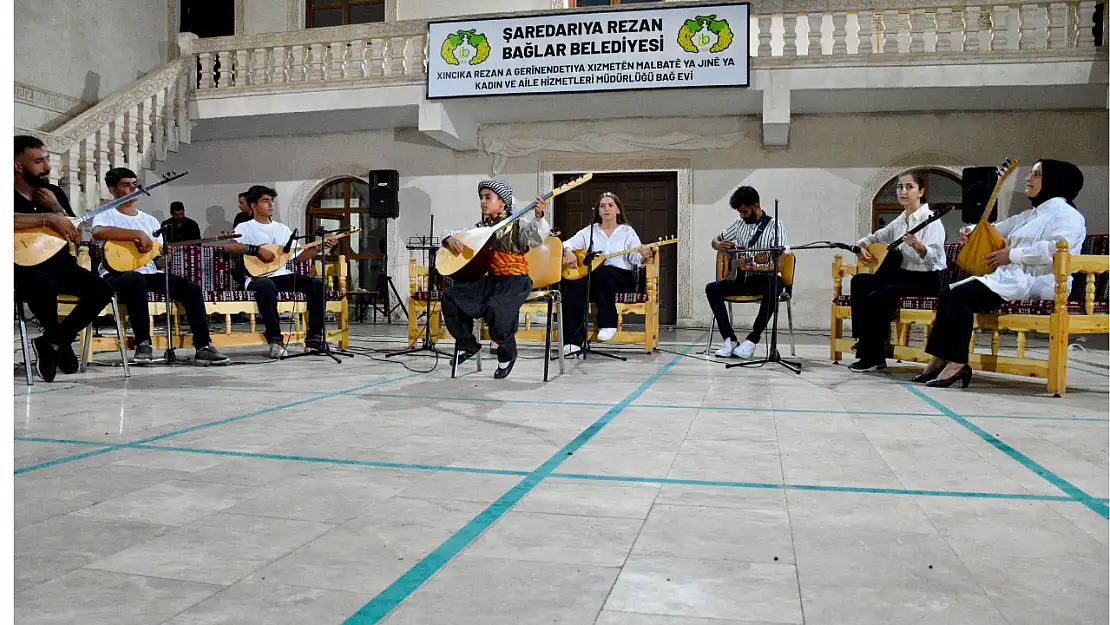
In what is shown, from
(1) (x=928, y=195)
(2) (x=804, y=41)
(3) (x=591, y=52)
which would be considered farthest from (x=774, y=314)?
(1) (x=928, y=195)

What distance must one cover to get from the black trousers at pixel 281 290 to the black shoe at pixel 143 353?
824 mm

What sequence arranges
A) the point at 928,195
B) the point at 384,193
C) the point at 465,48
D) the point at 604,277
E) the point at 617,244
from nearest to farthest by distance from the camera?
the point at 604,277 → the point at 617,244 → the point at 465,48 → the point at 384,193 → the point at 928,195

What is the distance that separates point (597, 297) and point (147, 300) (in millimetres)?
3095

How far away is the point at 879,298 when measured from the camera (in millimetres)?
5121

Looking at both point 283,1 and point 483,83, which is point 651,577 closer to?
point 483,83

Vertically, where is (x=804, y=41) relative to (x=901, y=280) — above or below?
above

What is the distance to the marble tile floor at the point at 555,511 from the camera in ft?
4.44

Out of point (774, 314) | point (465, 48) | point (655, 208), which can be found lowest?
point (774, 314)

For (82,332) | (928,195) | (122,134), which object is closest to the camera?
(82,332)

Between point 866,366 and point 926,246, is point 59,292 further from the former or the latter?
point 926,246

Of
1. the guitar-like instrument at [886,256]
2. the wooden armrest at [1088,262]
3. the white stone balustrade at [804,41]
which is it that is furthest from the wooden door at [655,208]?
the wooden armrest at [1088,262]

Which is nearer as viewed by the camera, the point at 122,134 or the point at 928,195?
the point at 122,134

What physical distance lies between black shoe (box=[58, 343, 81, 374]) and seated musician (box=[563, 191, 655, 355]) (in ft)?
9.76

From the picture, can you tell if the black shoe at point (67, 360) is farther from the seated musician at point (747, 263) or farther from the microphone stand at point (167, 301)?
the seated musician at point (747, 263)
